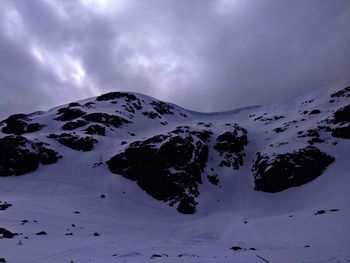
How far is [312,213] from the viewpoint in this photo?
41688 mm

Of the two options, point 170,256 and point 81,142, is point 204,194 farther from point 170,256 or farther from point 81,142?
point 170,256

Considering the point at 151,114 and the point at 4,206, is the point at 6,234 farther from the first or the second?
the point at 151,114

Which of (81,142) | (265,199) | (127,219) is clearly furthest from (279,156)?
(81,142)

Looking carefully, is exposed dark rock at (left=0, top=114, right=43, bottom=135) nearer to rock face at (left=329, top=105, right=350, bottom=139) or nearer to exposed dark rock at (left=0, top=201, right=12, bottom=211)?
exposed dark rock at (left=0, top=201, right=12, bottom=211)

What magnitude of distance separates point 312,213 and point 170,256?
22.7 meters

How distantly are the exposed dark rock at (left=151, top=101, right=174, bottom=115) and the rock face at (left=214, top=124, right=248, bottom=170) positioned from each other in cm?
3286

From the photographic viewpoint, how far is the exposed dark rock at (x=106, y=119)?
89438mm

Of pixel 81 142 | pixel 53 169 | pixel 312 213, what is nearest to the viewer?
pixel 312 213

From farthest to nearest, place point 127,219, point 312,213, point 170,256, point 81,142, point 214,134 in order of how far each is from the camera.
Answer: point 214,134, point 81,142, point 127,219, point 312,213, point 170,256

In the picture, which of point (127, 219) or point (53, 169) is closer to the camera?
point (127, 219)

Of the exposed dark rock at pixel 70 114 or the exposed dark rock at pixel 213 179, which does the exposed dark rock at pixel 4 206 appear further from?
the exposed dark rock at pixel 70 114

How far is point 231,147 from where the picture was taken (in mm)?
77312

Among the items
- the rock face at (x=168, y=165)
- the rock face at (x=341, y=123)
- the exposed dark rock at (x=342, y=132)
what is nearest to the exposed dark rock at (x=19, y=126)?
the rock face at (x=168, y=165)

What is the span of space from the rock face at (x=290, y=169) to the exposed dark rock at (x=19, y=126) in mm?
51854
